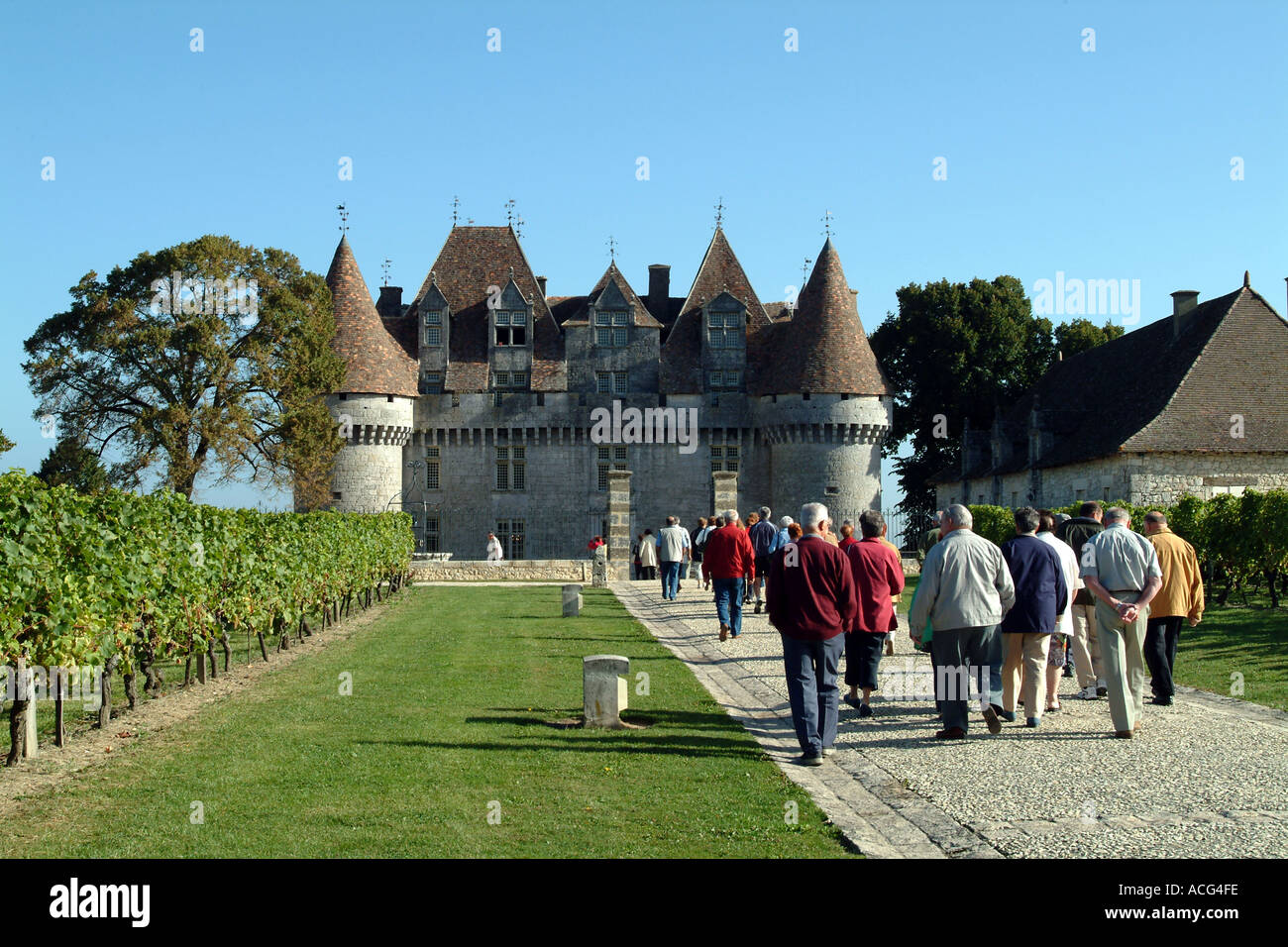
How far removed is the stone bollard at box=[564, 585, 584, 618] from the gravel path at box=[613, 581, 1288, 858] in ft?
30.0

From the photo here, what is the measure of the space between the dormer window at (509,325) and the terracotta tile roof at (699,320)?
5.83m

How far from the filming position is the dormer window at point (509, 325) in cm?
4975

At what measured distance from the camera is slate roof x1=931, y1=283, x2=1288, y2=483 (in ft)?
115

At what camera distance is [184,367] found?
40.0 m

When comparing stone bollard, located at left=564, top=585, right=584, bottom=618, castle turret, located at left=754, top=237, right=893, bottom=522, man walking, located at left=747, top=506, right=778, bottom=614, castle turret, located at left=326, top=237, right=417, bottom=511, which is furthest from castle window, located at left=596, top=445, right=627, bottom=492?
man walking, located at left=747, top=506, right=778, bottom=614

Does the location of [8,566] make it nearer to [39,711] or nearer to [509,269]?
[39,711]

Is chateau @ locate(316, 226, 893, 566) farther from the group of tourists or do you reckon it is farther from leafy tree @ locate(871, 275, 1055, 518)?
the group of tourists

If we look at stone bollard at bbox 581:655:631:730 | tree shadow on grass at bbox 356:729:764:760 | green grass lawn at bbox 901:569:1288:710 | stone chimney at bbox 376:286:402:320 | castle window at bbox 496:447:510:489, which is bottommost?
green grass lawn at bbox 901:569:1288:710

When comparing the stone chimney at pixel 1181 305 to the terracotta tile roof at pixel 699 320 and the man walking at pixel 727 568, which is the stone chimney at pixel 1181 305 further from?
the man walking at pixel 727 568

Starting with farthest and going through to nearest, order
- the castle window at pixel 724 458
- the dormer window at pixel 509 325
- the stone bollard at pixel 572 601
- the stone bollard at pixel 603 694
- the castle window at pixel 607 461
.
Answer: the dormer window at pixel 509 325 < the castle window at pixel 607 461 < the castle window at pixel 724 458 < the stone bollard at pixel 572 601 < the stone bollard at pixel 603 694

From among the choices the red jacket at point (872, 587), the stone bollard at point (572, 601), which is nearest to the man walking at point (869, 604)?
the red jacket at point (872, 587)

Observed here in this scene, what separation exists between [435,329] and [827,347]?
52.3ft
